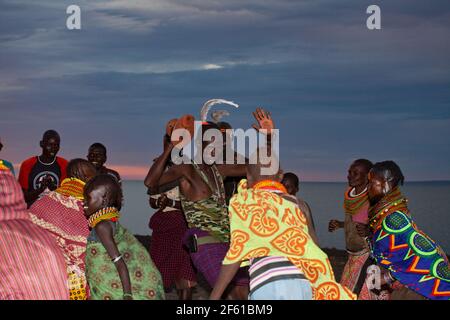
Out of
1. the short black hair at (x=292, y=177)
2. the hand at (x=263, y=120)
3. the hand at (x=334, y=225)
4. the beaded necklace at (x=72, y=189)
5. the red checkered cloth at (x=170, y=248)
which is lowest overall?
the red checkered cloth at (x=170, y=248)

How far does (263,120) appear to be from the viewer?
7.23 m

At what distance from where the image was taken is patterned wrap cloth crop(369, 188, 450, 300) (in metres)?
7.51

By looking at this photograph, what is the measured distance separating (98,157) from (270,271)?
5608mm

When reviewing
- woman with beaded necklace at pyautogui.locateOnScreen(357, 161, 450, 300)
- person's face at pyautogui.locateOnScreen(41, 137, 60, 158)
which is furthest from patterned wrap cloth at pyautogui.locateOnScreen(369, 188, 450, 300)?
person's face at pyautogui.locateOnScreen(41, 137, 60, 158)

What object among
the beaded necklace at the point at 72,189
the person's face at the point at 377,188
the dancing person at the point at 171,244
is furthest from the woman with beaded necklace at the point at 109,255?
the dancing person at the point at 171,244

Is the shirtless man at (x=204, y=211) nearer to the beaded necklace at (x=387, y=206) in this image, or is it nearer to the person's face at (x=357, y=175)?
the beaded necklace at (x=387, y=206)

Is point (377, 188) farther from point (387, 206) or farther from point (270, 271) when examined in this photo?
point (270, 271)

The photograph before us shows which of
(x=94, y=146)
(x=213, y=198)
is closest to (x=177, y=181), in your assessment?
(x=213, y=198)

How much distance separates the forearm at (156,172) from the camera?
821 centimetres

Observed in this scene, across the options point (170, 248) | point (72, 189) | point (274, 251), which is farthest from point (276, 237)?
point (170, 248)

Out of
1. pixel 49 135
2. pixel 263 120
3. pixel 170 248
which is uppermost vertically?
pixel 263 120

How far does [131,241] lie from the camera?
7.13 m

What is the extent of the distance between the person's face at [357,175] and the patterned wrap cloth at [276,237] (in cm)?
387
